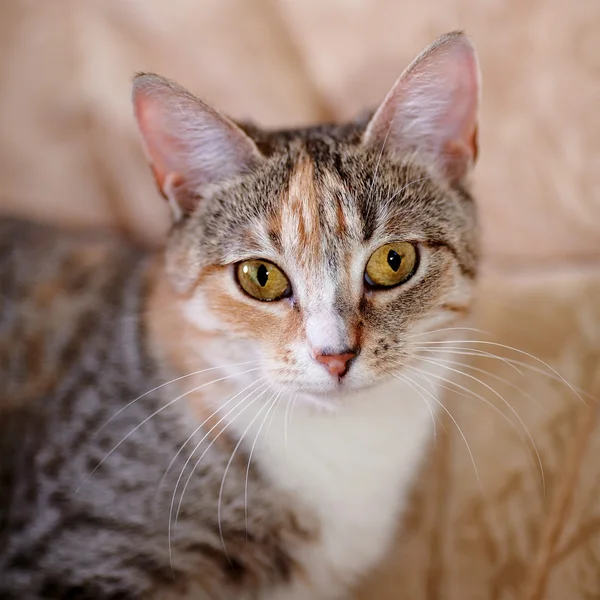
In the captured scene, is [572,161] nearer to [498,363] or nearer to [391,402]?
[498,363]

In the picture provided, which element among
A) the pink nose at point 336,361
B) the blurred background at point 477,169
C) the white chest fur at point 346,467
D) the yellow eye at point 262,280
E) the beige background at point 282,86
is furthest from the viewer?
the beige background at point 282,86

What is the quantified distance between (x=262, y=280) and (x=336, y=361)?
21 centimetres

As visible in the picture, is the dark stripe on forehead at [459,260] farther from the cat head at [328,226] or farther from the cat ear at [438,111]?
the cat ear at [438,111]

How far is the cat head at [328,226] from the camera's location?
106 centimetres

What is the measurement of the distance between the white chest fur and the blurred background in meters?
0.16

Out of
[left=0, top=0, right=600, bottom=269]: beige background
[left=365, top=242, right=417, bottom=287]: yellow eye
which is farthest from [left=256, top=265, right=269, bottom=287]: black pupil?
[left=0, top=0, right=600, bottom=269]: beige background

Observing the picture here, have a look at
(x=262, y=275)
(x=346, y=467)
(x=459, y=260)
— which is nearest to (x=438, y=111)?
(x=459, y=260)

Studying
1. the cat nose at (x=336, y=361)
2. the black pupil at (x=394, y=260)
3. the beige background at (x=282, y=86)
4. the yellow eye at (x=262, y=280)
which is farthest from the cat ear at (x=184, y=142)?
the beige background at (x=282, y=86)

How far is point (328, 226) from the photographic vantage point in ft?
3.52

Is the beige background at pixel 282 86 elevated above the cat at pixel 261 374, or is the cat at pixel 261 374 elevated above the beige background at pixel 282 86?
the beige background at pixel 282 86

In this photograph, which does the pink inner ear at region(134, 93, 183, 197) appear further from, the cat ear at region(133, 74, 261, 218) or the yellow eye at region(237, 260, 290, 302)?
the yellow eye at region(237, 260, 290, 302)

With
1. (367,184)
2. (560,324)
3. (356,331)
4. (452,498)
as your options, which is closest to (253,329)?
(356,331)

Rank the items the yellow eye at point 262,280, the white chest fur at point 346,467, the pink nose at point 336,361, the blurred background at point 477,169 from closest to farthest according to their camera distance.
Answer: the pink nose at point 336,361
the yellow eye at point 262,280
the white chest fur at point 346,467
the blurred background at point 477,169

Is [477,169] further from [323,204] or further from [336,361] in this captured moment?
[336,361]
